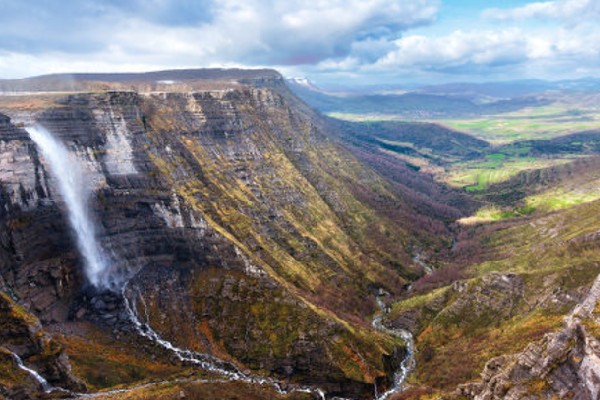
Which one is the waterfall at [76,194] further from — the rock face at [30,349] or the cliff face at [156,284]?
the rock face at [30,349]

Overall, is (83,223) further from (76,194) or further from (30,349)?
(30,349)

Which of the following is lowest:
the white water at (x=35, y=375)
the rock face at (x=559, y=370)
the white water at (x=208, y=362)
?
the white water at (x=208, y=362)

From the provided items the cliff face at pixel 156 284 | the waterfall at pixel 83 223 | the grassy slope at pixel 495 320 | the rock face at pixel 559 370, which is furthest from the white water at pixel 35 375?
the grassy slope at pixel 495 320

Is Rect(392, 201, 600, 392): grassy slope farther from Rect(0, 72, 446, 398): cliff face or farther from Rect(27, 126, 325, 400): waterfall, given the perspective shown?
Rect(27, 126, 325, 400): waterfall

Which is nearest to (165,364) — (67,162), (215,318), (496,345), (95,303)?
(215,318)

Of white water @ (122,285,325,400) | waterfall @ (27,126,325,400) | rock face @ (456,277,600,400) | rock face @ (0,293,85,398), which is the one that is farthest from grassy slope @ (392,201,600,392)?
rock face @ (0,293,85,398)

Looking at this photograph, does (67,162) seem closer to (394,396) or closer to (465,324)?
(394,396)
